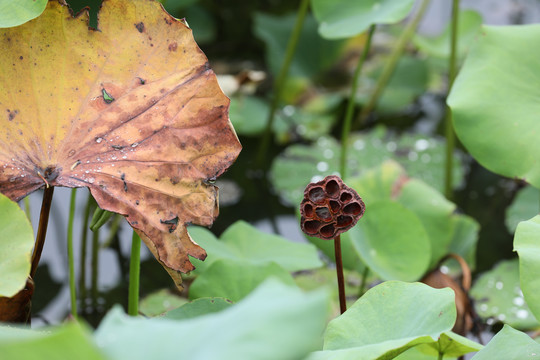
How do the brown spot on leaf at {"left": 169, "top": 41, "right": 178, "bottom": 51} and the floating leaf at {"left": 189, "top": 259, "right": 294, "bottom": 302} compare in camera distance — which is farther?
the floating leaf at {"left": 189, "top": 259, "right": 294, "bottom": 302}

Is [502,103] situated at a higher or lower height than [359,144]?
higher

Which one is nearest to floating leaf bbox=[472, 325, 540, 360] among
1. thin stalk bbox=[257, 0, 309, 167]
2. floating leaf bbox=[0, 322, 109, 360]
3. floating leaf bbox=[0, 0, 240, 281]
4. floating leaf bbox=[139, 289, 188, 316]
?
floating leaf bbox=[0, 0, 240, 281]

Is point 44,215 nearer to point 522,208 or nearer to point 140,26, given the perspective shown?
point 140,26

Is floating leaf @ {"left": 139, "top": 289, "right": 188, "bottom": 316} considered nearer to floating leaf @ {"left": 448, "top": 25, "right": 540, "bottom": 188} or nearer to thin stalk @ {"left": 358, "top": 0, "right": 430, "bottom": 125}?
floating leaf @ {"left": 448, "top": 25, "right": 540, "bottom": 188}

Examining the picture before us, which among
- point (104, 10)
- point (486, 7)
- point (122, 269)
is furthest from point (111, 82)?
point (486, 7)

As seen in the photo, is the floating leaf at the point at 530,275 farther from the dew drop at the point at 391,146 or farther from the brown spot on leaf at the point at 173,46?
the dew drop at the point at 391,146

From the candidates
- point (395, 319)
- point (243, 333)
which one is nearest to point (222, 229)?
point (395, 319)
